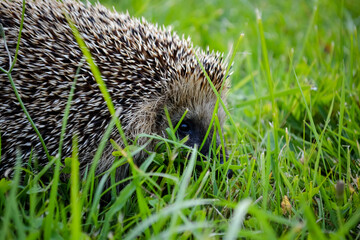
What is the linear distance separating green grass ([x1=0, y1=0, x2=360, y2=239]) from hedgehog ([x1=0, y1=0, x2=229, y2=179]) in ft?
0.75

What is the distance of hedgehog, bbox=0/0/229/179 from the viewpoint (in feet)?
7.85

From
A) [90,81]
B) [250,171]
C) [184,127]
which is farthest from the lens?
[184,127]

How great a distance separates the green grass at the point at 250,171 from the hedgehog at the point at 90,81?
0.75 feet

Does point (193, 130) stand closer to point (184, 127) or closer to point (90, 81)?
point (184, 127)

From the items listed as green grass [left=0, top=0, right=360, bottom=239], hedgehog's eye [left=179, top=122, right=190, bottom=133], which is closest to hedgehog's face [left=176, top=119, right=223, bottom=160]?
hedgehog's eye [left=179, top=122, right=190, bottom=133]

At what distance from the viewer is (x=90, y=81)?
2.48 metres

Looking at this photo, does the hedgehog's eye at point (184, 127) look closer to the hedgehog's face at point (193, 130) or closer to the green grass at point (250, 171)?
the hedgehog's face at point (193, 130)

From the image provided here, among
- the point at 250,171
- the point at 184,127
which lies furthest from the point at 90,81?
the point at 250,171

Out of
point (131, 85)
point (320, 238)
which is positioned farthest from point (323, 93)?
point (320, 238)

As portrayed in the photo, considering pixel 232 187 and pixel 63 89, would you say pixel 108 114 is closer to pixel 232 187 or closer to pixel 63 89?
pixel 63 89

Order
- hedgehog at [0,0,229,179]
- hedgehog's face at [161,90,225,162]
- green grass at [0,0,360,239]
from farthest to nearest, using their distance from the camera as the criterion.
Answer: hedgehog's face at [161,90,225,162] < hedgehog at [0,0,229,179] < green grass at [0,0,360,239]

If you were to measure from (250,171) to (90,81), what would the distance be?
120 cm

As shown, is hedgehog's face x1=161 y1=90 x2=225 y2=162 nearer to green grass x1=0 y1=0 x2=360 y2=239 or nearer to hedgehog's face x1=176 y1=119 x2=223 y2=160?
hedgehog's face x1=176 y1=119 x2=223 y2=160

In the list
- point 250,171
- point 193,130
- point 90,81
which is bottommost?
point 250,171
